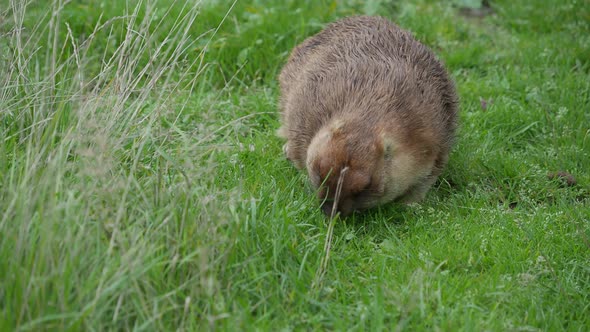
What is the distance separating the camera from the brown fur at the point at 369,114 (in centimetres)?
430

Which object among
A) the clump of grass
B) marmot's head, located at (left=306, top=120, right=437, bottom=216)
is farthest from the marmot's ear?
the clump of grass

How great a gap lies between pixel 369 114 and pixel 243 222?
1092 mm

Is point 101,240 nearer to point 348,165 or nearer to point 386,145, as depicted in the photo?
point 348,165

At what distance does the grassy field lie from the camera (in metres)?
3.31

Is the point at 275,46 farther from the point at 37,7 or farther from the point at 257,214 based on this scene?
the point at 257,214

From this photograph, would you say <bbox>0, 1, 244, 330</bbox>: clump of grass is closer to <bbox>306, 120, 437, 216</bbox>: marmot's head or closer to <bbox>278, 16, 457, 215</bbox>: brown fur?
<bbox>306, 120, 437, 216</bbox>: marmot's head

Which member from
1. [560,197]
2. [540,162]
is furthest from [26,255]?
[540,162]

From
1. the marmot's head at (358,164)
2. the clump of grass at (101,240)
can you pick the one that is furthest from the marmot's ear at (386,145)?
the clump of grass at (101,240)

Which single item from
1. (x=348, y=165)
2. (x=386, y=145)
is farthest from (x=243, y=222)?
(x=386, y=145)

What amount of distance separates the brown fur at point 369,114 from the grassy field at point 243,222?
0.25 meters

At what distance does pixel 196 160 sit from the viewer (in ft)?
13.7

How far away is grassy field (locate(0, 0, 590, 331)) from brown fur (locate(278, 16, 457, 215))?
0.81 ft

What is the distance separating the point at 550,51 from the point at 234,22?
9.21ft

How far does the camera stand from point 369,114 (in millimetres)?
4520
